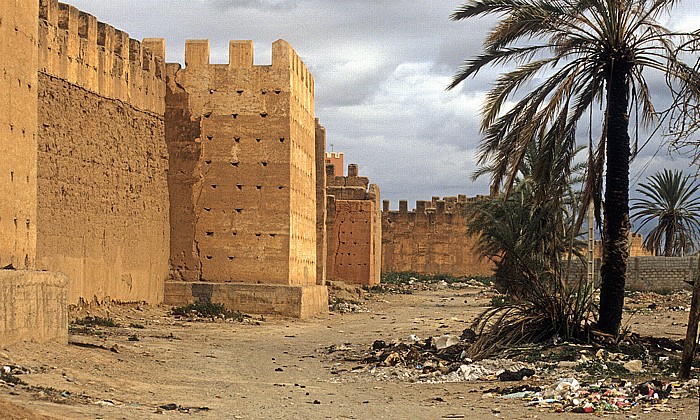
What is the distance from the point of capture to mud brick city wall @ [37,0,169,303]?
15.0 meters

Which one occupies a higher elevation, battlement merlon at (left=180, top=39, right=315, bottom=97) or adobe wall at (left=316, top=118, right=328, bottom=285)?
battlement merlon at (left=180, top=39, right=315, bottom=97)

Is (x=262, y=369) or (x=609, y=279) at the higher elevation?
(x=609, y=279)

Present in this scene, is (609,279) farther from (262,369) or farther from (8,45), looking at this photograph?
(8,45)

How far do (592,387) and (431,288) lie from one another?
3268 cm

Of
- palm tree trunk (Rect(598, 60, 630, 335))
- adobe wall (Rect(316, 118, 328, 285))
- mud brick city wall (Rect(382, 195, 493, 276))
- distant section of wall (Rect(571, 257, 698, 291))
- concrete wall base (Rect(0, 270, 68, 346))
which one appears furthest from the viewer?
mud brick city wall (Rect(382, 195, 493, 276))

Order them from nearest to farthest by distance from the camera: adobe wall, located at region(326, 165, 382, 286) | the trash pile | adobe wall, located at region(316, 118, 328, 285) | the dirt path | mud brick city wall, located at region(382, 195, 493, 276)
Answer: the dirt path, the trash pile, adobe wall, located at region(316, 118, 328, 285), adobe wall, located at region(326, 165, 382, 286), mud brick city wall, located at region(382, 195, 493, 276)

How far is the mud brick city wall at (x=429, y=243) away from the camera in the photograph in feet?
172

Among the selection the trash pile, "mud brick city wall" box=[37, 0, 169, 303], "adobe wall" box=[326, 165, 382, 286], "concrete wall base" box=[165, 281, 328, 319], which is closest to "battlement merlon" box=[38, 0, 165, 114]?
"mud brick city wall" box=[37, 0, 169, 303]

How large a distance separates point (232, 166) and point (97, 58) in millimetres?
4411

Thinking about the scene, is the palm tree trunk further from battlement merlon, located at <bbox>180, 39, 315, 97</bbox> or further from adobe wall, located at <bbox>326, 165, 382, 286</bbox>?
adobe wall, located at <bbox>326, 165, 382, 286</bbox>

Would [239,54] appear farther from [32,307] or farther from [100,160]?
[32,307]

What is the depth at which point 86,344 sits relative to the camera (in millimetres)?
11789

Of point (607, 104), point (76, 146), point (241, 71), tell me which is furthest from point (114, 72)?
point (607, 104)

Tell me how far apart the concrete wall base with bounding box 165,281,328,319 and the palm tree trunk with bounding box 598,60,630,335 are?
7820 millimetres
